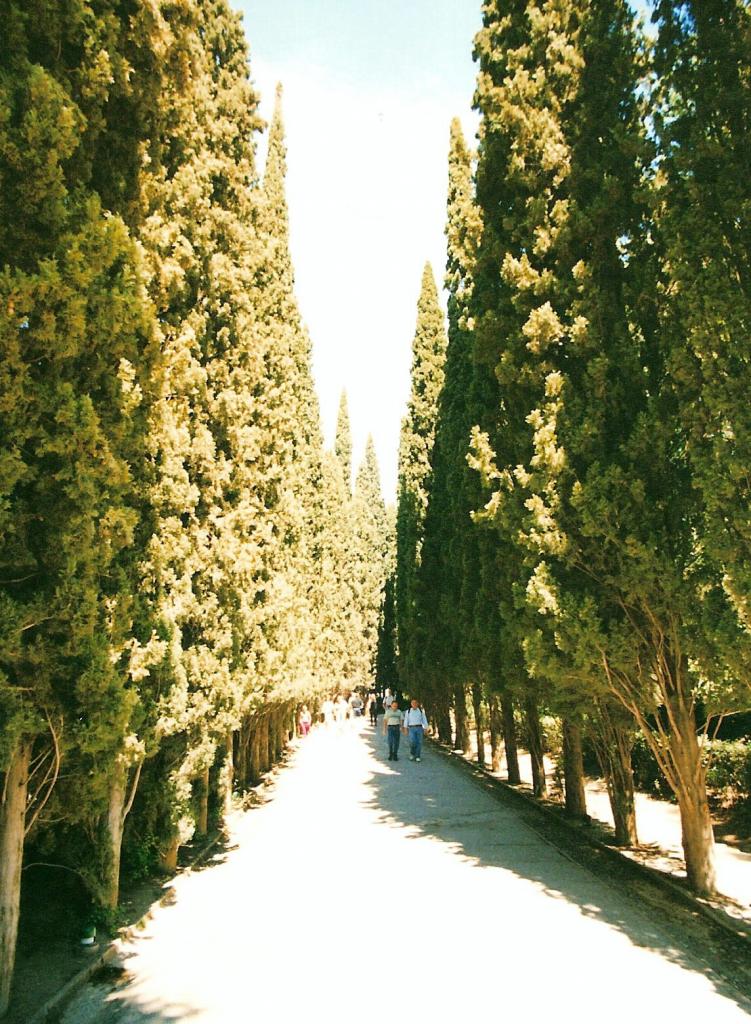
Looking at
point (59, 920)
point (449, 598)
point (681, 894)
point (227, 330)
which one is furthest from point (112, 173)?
point (449, 598)

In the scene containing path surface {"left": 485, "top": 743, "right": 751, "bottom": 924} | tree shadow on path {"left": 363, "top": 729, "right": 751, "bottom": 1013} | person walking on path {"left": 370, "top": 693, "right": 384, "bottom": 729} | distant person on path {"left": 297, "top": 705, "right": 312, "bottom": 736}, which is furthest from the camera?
person walking on path {"left": 370, "top": 693, "right": 384, "bottom": 729}

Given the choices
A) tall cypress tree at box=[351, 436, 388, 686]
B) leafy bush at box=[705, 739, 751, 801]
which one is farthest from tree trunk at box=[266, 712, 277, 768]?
tall cypress tree at box=[351, 436, 388, 686]

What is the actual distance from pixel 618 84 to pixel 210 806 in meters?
12.1

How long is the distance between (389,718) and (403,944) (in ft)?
44.2

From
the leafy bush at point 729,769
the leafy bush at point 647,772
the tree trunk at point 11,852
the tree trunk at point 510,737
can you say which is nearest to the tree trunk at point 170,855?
the tree trunk at point 11,852

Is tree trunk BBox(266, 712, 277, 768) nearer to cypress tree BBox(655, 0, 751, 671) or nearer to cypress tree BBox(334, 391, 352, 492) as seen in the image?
cypress tree BBox(655, 0, 751, 671)

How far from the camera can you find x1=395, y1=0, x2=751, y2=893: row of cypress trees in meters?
6.41

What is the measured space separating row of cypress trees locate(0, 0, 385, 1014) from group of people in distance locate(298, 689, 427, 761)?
850 cm

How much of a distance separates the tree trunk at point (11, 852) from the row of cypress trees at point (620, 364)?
5.53 metres

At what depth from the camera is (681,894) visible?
7160mm

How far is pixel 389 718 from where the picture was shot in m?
19.2

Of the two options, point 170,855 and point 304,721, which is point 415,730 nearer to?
point 170,855

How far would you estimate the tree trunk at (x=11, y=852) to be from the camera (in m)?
4.68

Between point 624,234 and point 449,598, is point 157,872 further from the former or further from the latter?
point 449,598
